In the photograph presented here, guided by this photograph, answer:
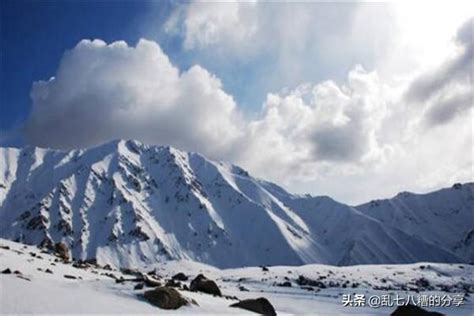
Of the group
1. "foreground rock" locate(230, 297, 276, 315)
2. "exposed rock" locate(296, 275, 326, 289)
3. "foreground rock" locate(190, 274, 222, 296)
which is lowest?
"foreground rock" locate(230, 297, 276, 315)

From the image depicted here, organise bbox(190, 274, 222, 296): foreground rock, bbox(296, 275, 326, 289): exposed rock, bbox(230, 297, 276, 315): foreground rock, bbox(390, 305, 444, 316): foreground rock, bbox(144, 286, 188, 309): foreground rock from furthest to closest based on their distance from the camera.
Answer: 1. bbox(296, 275, 326, 289): exposed rock
2. bbox(190, 274, 222, 296): foreground rock
3. bbox(390, 305, 444, 316): foreground rock
4. bbox(230, 297, 276, 315): foreground rock
5. bbox(144, 286, 188, 309): foreground rock

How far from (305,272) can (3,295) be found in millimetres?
117618

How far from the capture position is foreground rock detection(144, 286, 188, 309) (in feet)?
77.6

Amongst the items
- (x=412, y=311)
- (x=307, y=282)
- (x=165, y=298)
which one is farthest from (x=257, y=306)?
(x=307, y=282)

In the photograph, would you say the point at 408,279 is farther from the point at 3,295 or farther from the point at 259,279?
the point at 3,295

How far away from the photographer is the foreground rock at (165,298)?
2364 centimetres

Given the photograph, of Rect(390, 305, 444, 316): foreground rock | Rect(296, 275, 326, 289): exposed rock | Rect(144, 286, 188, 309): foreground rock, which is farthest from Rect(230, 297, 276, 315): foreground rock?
Rect(296, 275, 326, 289): exposed rock

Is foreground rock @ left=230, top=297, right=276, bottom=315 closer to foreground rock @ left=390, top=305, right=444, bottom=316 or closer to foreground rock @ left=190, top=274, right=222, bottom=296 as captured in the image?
foreground rock @ left=190, top=274, right=222, bottom=296

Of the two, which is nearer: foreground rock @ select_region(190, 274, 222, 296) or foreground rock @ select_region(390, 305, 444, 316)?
foreground rock @ select_region(390, 305, 444, 316)

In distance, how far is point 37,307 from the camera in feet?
58.6

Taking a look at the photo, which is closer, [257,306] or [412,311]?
[257,306]

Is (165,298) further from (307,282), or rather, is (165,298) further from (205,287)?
(307,282)

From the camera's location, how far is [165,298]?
78.1 ft

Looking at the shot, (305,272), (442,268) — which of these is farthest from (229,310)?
(442,268)
